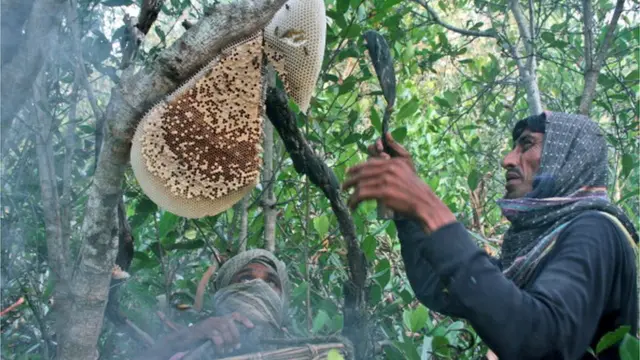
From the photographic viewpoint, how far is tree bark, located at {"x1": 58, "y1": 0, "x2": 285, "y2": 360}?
1.15 meters

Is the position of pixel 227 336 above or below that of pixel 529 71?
below

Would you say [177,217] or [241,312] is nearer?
[241,312]

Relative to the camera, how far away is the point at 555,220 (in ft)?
5.60

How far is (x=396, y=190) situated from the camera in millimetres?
1305

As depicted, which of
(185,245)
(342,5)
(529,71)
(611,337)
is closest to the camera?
(611,337)

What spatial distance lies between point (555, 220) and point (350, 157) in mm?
945

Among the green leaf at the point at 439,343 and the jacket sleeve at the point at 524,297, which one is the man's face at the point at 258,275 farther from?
the jacket sleeve at the point at 524,297

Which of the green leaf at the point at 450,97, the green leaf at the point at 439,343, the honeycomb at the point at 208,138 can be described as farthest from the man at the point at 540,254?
the green leaf at the point at 450,97

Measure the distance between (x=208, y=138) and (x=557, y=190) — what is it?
997mm

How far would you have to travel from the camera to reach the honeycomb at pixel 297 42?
1.42 m

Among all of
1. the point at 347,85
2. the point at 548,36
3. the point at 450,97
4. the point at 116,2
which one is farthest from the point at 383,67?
the point at 450,97

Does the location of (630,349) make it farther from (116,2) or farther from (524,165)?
(116,2)

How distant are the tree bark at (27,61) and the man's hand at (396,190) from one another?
0.67 metres

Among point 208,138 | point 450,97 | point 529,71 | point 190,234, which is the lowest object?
point 190,234
